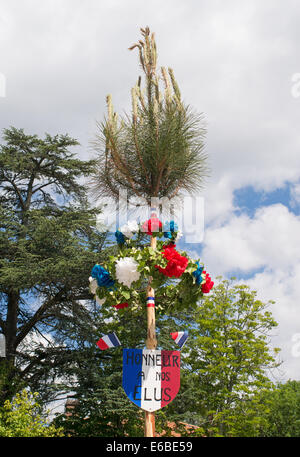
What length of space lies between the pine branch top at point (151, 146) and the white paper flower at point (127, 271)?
1.42m

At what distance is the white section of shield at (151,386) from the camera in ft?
16.0

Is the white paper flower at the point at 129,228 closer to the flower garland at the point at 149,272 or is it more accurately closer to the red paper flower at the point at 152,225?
the flower garland at the point at 149,272

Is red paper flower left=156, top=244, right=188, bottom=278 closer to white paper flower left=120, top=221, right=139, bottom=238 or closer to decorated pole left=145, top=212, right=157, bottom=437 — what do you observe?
decorated pole left=145, top=212, right=157, bottom=437

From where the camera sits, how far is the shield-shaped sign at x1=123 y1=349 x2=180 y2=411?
490cm

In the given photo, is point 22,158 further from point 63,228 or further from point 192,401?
point 192,401

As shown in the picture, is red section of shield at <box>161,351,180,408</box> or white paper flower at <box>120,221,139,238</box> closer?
red section of shield at <box>161,351,180,408</box>

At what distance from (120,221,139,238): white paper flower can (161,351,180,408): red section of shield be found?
156 cm

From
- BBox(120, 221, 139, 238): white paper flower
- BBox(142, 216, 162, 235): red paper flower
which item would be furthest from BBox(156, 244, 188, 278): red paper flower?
BBox(120, 221, 139, 238): white paper flower

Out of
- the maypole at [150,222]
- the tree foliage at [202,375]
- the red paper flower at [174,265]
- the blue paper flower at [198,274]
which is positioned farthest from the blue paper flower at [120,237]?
the tree foliage at [202,375]

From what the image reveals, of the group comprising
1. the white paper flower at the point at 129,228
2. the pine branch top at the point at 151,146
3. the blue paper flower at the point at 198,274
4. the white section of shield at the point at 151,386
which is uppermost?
the pine branch top at the point at 151,146

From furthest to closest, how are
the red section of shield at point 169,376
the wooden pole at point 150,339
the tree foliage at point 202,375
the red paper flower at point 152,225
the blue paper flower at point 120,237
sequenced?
the tree foliage at point 202,375 → the blue paper flower at point 120,237 → the red paper flower at point 152,225 → the red section of shield at point 169,376 → the wooden pole at point 150,339

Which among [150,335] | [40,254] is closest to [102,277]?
[150,335]

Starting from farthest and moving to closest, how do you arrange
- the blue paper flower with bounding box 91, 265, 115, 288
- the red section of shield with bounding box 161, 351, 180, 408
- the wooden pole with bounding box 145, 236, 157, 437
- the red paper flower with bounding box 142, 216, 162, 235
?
the red paper flower with bounding box 142, 216, 162, 235 → the blue paper flower with bounding box 91, 265, 115, 288 → the red section of shield with bounding box 161, 351, 180, 408 → the wooden pole with bounding box 145, 236, 157, 437

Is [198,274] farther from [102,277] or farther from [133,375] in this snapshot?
[133,375]
